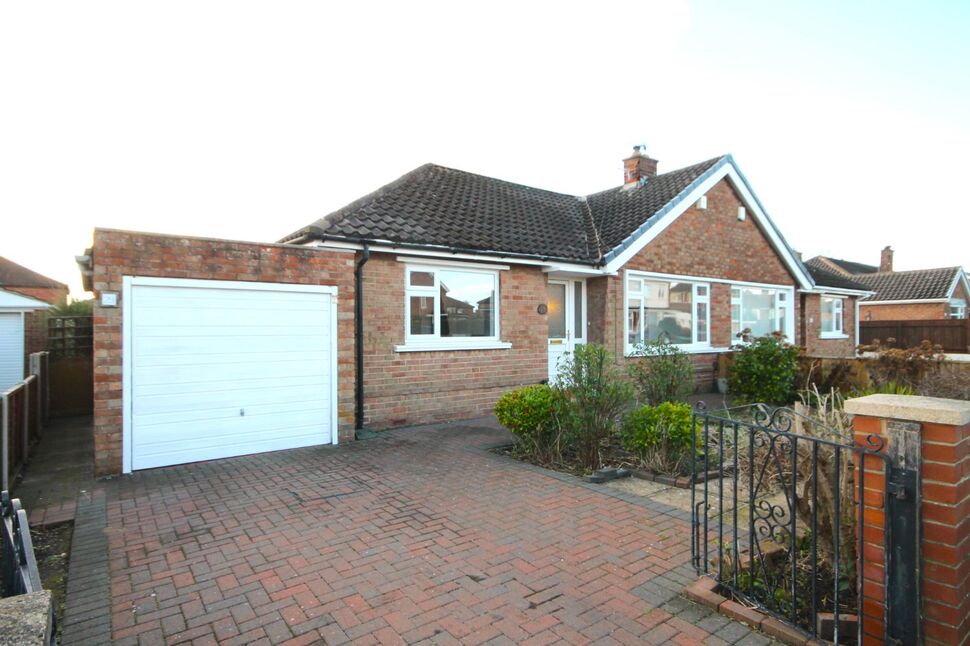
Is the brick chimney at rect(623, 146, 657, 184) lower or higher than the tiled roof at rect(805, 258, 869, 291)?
higher

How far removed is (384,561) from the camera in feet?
13.0

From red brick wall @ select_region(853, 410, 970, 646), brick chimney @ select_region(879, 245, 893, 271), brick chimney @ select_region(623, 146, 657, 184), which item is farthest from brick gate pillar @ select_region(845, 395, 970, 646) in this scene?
brick chimney @ select_region(879, 245, 893, 271)

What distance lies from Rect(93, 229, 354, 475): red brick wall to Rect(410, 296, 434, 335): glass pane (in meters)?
1.54

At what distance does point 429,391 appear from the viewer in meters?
9.38

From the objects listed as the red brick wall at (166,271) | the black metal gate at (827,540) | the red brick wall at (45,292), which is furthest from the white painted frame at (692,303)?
the red brick wall at (45,292)

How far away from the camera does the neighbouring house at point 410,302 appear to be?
6551 mm

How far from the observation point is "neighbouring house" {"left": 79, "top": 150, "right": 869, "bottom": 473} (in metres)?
6.55

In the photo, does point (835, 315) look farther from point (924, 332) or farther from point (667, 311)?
point (667, 311)

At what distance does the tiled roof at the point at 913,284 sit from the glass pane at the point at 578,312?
25207 mm

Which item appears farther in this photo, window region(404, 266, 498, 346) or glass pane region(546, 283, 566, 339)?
glass pane region(546, 283, 566, 339)

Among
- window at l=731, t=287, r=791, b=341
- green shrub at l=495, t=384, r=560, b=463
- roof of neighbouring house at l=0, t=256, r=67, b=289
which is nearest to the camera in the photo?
green shrub at l=495, t=384, r=560, b=463

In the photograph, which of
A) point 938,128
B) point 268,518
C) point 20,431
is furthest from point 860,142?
point 20,431

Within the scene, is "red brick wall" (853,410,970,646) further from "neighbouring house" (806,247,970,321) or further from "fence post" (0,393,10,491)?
"neighbouring house" (806,247,970,321)

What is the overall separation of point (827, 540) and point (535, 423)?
386 cm
